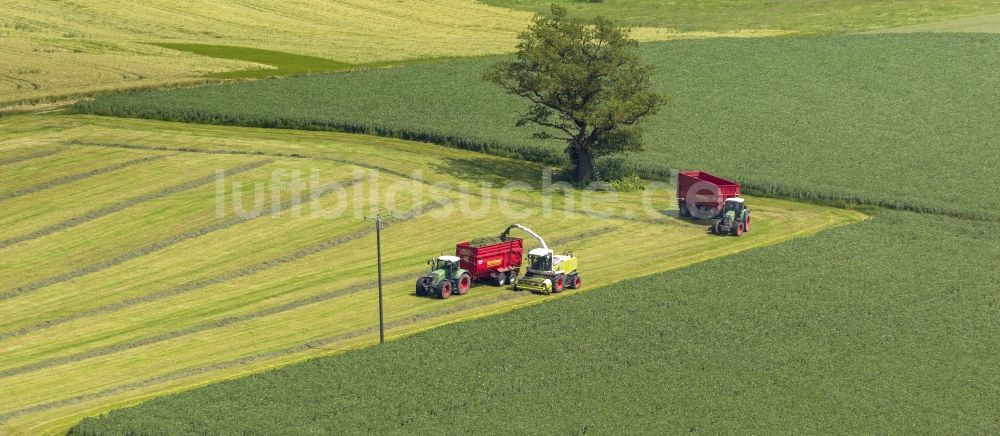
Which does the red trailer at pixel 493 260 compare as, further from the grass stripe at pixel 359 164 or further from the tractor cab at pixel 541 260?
the grass stripe at pixel 359 164

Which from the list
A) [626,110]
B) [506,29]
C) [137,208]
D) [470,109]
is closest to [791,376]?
[626,110]

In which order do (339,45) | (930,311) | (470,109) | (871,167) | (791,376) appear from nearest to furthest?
(791,376) → (930,311) → (871,167) → (470,109) → (339,45)

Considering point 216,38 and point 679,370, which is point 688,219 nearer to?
point 679,370

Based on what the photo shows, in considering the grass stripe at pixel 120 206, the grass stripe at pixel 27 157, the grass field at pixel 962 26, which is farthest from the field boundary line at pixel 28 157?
the grass field at pixel 962 26

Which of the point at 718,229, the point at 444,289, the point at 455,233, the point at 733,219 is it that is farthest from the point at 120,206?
the point at 733,219

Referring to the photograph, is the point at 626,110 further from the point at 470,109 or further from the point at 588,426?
the point at 588,426

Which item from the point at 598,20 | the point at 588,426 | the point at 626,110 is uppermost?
the point at 598,20
